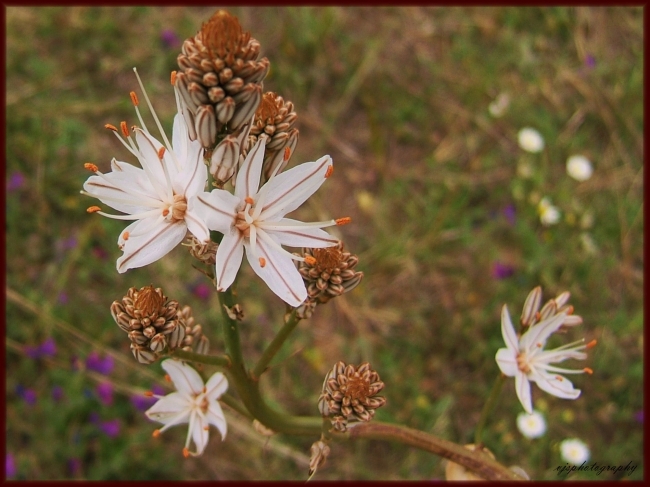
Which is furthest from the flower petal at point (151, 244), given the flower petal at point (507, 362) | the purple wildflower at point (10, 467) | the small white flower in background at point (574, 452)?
the small white flower in background at point (574, 452)

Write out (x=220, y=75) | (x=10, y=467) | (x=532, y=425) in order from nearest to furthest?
(x=220, y=75)
(x=10, y=467)
(x=532, y=425)

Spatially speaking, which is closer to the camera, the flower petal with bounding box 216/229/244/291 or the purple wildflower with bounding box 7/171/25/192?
the flower petal with bounding box 216/229/244/291

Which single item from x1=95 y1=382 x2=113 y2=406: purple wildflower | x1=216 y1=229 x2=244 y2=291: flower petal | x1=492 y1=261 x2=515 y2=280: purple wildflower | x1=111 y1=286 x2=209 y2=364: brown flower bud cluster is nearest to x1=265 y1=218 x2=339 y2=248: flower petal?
x1=216 y1=229 x2=244 y2=291: flower petal

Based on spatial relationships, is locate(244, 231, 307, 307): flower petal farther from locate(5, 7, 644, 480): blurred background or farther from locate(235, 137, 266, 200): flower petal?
locate(5, 7, 644, 480): blurred background

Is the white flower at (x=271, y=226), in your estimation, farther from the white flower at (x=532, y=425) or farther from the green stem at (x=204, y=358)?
the white flower at (x=532, y=425)

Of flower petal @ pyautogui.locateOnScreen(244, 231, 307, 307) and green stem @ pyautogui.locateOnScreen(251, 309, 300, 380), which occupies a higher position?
flower petal @ pyautogui.locateOnScreen(244, 231, 307, 307)

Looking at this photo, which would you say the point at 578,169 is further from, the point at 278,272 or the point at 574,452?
the point at 278,272

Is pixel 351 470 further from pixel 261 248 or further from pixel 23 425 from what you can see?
pixel 261 248

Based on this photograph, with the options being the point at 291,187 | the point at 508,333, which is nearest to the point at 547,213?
the point at 508,333
